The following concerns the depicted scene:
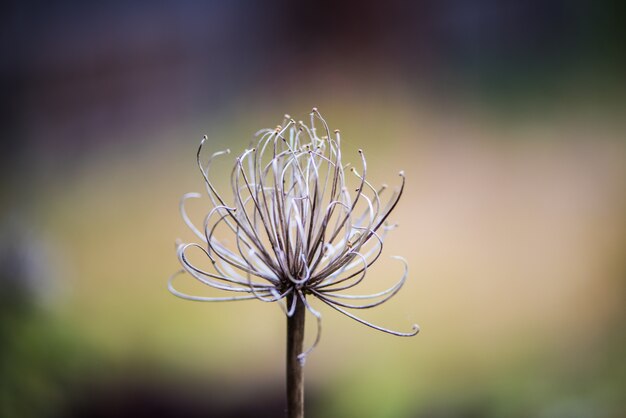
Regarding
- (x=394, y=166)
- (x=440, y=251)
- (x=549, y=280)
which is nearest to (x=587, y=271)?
(x=549, y=280)

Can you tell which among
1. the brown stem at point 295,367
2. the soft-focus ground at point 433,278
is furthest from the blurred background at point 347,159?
the brown stem at point 295,367

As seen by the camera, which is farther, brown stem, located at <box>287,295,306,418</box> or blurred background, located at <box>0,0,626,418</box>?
blurred background, located at <box>0,0,626,418</box>

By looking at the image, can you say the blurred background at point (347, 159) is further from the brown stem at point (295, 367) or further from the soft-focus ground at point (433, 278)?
the brown stem at point (295, 367)

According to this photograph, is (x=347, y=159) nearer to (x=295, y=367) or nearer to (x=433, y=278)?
(x=433, y=278)

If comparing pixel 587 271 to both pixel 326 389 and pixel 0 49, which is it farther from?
pixel 0 49

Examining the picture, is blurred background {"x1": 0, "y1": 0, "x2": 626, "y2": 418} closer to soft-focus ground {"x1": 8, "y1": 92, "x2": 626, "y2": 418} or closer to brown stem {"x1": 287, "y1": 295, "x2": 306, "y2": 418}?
soft-focus ground {"x1": 8, "y1": 92, "x2": 626, "y2": 418}

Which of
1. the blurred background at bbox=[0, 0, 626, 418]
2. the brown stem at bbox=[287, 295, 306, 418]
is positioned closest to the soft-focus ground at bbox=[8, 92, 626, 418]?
the blurred background at bbox=[0, 0, 626, 418]

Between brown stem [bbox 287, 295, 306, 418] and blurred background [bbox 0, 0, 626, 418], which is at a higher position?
blurred background [bbox 0, 0, 626, 418]
